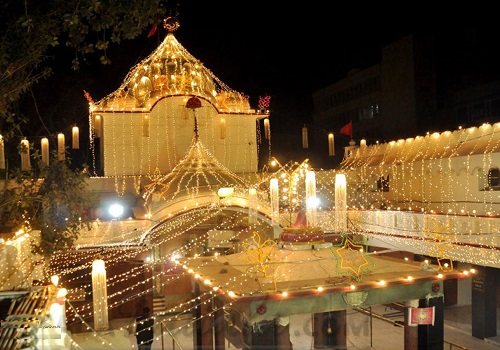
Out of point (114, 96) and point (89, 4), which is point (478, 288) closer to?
point (89, 4)

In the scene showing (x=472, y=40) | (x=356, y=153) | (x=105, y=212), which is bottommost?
(x=105, y=212)

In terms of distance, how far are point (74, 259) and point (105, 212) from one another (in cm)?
412

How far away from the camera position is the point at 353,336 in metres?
17.1

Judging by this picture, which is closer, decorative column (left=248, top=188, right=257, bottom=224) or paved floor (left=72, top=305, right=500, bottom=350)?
paved floor (left=72, top=305, right=500, bottom=350)

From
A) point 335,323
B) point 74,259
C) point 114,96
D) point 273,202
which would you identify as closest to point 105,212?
point 74,259

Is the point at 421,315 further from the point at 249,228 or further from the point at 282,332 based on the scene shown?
the point at 249,228

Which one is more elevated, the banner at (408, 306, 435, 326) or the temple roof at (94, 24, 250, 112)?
the temple roof at (94, 24, 250, 112)

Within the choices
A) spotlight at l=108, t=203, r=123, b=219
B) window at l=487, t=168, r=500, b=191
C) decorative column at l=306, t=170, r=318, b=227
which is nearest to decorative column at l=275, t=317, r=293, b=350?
decorative column at l=306, t=170, r=318, b=227

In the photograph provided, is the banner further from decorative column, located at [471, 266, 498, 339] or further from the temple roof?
the temple roof

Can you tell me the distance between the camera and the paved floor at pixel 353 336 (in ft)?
51.7

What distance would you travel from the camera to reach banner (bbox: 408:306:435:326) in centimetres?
1111

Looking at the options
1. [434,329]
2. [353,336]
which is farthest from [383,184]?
[434,329]

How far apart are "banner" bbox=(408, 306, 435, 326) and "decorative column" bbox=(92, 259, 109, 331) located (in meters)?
9.63

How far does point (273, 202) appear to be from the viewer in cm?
1664
